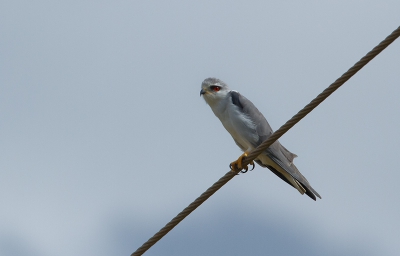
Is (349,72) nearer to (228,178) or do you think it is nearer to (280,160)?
(228,178)

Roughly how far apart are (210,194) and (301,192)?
281 cm

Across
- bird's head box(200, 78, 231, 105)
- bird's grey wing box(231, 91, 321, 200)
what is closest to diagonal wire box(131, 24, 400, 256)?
bird's grey wing box(231, 91, 321, 200)

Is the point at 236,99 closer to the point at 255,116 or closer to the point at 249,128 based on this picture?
the point at 255,116

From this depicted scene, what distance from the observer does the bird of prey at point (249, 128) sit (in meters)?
8.70

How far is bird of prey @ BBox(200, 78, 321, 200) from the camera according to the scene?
8703mm

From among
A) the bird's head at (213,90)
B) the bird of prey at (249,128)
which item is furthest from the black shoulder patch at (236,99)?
the bird's head at (213,90)

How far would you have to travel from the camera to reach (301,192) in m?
8.73

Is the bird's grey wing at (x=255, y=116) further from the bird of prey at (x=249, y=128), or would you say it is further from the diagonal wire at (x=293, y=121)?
the diagonal wire at (x=293, y=121)

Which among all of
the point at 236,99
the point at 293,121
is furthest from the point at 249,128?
the point at 293,121

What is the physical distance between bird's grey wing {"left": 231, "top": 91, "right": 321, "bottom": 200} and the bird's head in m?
0.15

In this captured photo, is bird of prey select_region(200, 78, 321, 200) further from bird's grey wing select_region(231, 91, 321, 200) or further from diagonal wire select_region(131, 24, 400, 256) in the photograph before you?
diagonal wire select_region(131, 24, 400, 256)

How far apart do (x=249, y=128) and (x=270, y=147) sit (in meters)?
0.38

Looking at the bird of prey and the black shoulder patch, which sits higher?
the black shoulder patch

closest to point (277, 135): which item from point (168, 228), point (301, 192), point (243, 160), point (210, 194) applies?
point (210, 194)
